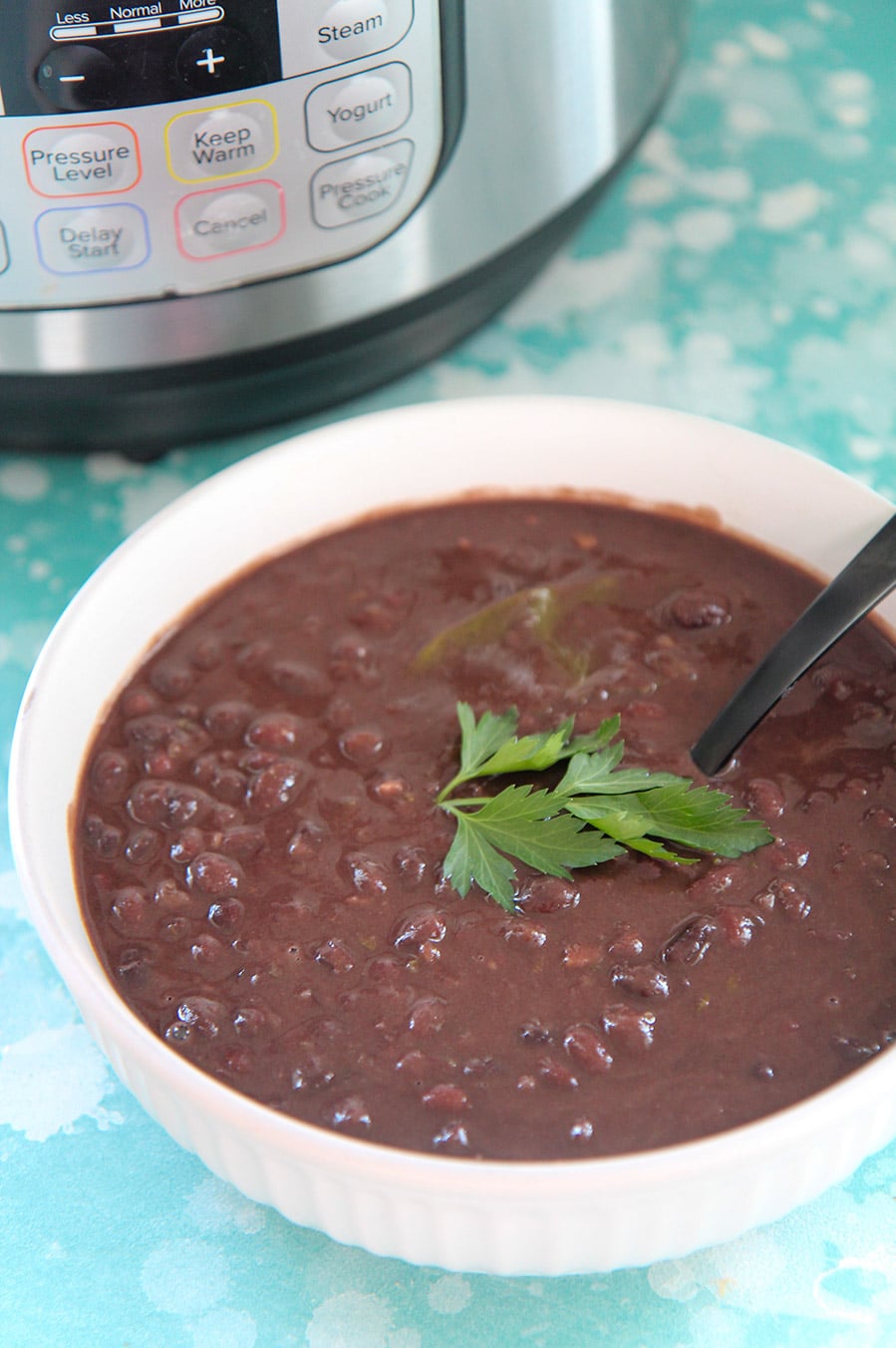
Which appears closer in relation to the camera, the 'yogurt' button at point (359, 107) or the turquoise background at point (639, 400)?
the turquoise background at point (639, 400)

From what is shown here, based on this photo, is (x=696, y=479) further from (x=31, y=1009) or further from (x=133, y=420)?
(x=31, y=1009)


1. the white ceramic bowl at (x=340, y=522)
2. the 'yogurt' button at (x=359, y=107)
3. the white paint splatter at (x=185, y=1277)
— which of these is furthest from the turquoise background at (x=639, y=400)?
the 'yogurt' button at (x=359, y=107)

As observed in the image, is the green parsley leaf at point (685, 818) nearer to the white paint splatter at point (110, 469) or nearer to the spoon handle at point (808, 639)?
the spoon handle at point (808, 639)

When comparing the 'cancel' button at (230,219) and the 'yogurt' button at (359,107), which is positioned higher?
the 'yogurt' button at (359,107)

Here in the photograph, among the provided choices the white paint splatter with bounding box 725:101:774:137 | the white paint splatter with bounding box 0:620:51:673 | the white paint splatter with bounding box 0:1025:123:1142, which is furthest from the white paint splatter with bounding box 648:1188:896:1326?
the white paint splatter with bounding box 725:101:774:137

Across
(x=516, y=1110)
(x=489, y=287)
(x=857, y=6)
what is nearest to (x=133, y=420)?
(x=489, y=287)

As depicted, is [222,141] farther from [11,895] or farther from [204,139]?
[11,895]

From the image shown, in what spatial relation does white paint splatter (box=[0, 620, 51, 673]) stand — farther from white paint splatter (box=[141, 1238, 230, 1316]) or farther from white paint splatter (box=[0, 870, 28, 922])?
white paint splatter (box=[141, 1238, 230, 1316])
